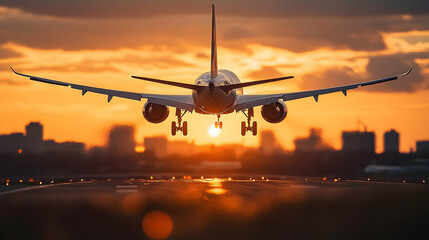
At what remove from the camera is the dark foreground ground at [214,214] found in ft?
95.9

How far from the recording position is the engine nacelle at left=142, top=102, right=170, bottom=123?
227 feet

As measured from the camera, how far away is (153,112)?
69125 millimetres

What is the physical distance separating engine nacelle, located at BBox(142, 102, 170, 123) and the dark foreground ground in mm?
16962

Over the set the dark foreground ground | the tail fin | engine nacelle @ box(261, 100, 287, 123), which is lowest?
the dark foreground ground

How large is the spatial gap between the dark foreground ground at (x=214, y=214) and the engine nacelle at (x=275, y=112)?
16.1m

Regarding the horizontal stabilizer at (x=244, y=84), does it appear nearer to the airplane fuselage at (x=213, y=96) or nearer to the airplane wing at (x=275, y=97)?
the airplane fuselage at (x=213, y=96)

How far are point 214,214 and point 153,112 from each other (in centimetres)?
3400

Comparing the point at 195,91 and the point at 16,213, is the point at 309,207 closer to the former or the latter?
the point at 16,213

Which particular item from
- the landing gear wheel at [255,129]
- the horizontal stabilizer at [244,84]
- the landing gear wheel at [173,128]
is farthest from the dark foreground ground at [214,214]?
the landing gear wheel at [173,128]

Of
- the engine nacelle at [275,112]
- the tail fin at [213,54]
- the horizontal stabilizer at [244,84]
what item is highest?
the tail fin at [213,54]

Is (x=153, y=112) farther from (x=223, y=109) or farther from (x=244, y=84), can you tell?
(x=244, y=84)

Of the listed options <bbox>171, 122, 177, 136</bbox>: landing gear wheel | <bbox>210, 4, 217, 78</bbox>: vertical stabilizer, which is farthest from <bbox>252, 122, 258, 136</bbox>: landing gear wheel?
<bbox>171, 122, 177, 136</bbox>: landing gear wheel

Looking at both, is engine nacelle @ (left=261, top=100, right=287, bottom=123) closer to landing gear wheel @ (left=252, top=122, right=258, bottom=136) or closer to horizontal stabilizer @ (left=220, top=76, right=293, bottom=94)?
landing gear wheel @ (left=252, top=122, right=258, bottom=136)

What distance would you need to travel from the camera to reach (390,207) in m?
40.4
